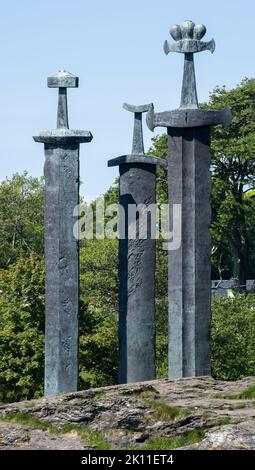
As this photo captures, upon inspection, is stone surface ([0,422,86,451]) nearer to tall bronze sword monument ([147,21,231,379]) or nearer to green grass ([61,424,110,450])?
green grass ([61,424,110,450])

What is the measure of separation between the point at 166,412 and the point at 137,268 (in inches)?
308

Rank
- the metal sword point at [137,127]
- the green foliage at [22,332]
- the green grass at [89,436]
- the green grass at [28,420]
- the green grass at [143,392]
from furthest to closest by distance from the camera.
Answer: the green foliage at [22,332], the metal sword point at [137,127], the green grass at [143,392], the green grass at [28,420], the green grass at [89,436]

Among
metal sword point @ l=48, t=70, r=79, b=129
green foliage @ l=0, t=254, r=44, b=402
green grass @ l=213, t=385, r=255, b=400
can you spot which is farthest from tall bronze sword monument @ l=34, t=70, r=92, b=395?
green foliage @ l=0, t=254, r=44, b=402

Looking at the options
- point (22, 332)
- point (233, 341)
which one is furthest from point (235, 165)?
point (22, 332)

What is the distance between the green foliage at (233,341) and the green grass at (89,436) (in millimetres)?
16433

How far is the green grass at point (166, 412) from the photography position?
72.7ft

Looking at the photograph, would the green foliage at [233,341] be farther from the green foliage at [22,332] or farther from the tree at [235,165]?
the tree at [235,165]

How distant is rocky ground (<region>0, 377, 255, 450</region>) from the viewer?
20906 mm

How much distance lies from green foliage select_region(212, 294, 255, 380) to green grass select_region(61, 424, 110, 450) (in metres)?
16.4

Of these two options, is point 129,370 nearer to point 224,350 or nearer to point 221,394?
point 221,394

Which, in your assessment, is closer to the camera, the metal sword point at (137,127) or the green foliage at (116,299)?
the metal sword point at (137,127)

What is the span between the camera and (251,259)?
8131 centimetres

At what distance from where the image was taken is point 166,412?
73.0 feet

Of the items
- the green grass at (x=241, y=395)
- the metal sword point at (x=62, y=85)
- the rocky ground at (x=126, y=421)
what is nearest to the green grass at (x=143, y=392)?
the rocky ground at (x=126, y=421)
